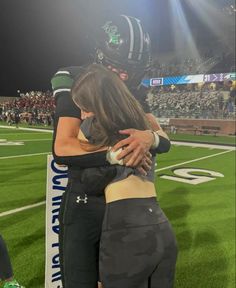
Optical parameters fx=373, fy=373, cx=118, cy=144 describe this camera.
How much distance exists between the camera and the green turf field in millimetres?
2777

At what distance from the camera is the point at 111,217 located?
1.28m

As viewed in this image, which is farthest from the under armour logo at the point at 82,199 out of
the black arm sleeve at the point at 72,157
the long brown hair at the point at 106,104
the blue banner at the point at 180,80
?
the blue banner at the point at 180,80

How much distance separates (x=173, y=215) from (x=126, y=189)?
323 centimetres

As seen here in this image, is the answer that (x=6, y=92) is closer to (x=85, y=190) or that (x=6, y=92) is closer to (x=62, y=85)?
(x=62, y=85)

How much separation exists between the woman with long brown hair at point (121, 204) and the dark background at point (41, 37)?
0.83 metres

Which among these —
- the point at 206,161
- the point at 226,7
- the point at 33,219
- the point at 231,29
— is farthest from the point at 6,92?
the point at 231,29

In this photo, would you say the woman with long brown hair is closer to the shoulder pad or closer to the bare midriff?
the bare midriff

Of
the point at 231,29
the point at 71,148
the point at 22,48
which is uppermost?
the point at 231,29

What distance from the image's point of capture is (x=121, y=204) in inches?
50.2

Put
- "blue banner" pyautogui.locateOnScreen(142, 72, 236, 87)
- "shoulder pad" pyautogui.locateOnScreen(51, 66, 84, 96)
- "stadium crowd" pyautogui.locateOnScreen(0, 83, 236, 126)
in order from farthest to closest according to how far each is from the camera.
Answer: "blue banner" pyautogui.locateOnScreen(142, 72, 236, 87), "stadium crowd" pyautogui.locateOnScreen(0, 83, 236, 126), "shoulder pad" pyautogui.locateOnScreen(51, 66, 84, 96)

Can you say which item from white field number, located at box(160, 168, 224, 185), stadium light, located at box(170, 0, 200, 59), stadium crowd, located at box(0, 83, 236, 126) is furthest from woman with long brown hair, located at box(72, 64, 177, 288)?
white field number, located at box(160, 168, 224, 185)

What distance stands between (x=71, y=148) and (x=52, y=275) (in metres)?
1.28

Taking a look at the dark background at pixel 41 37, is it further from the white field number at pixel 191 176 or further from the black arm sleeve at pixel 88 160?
the white field number at pixel 191 176

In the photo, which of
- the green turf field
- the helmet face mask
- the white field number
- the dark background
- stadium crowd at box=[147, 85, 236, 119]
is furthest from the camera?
the white field number
